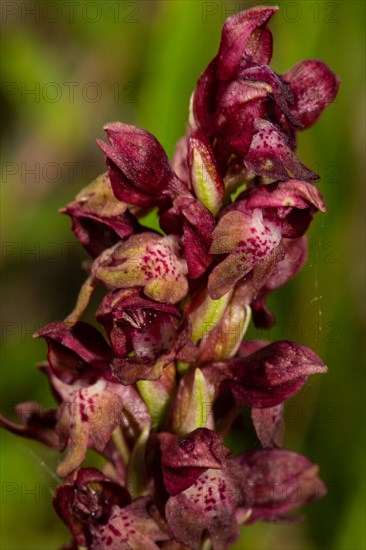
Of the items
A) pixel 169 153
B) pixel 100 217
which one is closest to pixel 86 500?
pixel 100 217

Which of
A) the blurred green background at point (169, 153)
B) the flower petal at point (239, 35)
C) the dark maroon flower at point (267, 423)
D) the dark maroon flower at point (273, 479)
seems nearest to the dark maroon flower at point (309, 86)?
the flower petal at point (239, 35)

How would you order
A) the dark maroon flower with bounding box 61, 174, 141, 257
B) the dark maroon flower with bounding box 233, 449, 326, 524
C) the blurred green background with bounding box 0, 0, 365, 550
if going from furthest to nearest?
1. the blurred green background with bounding box 0, 0, 365, 550
2. the dark maroon flower with bounding box 233, 449, 326, 524
3. the dark maroon flower with bounding box 61, 174, 141, 257

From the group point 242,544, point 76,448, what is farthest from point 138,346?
point 242,544

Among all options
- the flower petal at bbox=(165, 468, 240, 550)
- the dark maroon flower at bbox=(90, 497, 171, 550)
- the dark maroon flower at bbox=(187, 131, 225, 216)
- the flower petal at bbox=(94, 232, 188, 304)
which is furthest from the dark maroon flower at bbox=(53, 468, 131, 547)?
the dark maroon flower at bbox=(187, 131, 225, 216)

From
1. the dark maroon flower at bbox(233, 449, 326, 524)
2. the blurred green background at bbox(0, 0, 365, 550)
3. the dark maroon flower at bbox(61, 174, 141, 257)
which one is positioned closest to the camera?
the dark maroon flower at bbox(61, 174, 141, 257)

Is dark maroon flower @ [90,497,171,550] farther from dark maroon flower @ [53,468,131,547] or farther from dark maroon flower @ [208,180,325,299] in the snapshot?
dark maroon flower @ [208,180,325,299]

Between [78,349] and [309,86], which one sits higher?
[309,86]

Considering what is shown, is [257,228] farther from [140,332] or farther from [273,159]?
[140,332]
